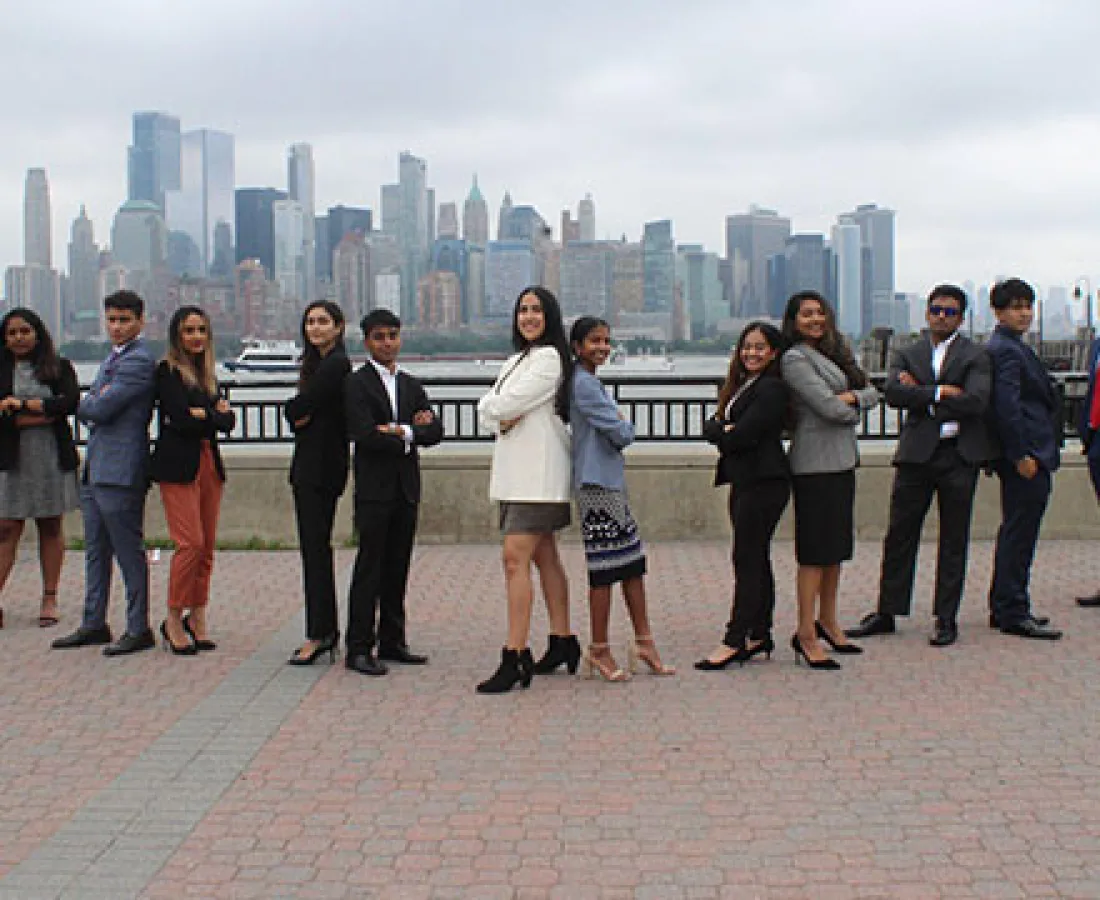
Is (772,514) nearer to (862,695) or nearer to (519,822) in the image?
(862,695)

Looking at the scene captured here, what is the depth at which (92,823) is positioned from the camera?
4914 millimetres

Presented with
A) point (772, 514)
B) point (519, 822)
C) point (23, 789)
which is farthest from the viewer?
point (772, 514)

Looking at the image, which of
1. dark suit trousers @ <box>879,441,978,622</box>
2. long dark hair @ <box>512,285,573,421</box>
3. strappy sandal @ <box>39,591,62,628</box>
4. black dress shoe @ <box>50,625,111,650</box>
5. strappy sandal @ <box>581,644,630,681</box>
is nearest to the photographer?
long dark hair @ <box>512,285,573,421</box>

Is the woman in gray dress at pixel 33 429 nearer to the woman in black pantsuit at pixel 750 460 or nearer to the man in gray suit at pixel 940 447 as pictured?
the woman in black pantsuit at pixel 750 460

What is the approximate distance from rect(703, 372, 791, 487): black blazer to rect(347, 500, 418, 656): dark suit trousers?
1.70 metres

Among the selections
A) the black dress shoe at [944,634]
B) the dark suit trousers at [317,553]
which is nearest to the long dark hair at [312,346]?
the dark suit trousers at [317,553]

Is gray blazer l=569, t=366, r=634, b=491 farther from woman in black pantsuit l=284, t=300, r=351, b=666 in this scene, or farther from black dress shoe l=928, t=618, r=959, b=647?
black dress shoe l=928, t=618, r=959, b=647

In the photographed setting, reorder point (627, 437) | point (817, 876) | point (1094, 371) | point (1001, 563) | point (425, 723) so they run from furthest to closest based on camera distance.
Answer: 1. point (1094, 371)
2. point (1001, 563)
3. point (627, 437)
4. point (425, 723)
5. point (817, 876)

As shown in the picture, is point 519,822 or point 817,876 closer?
point 817,876

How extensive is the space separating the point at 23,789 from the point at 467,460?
6365mm

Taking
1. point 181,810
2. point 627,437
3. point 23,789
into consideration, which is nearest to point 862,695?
point 627,437

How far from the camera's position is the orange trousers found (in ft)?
24.7

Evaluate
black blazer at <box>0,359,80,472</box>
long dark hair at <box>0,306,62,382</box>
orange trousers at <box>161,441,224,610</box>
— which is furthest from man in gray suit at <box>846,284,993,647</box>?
long dark hair at <box>0,306,62,382</box>

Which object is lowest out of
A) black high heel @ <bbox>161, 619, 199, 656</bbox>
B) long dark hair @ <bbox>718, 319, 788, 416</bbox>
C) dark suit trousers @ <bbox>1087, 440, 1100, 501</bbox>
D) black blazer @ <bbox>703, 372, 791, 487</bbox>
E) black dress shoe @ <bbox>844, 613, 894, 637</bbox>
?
black high heel @ <bbox>161, 619, 199, 656</bbox>
